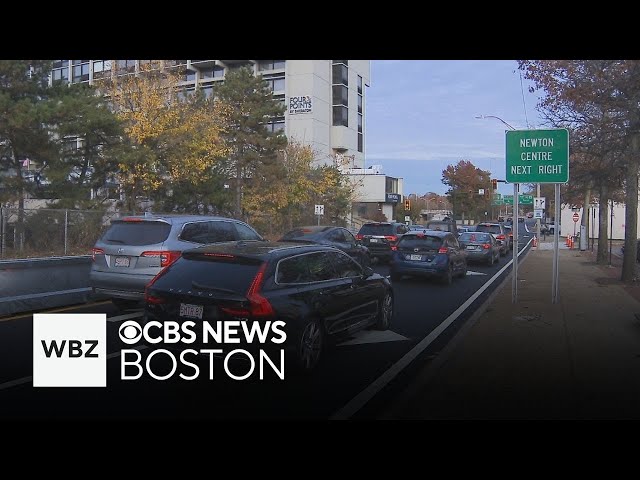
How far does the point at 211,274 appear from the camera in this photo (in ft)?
23.8

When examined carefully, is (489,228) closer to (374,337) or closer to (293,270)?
(374,337)

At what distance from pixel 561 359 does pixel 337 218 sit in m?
42.9

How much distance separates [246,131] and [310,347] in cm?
3283

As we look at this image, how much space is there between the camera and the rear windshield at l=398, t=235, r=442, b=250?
17.2 meters

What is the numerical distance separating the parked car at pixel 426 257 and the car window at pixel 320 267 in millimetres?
8859

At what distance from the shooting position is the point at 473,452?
205 inches

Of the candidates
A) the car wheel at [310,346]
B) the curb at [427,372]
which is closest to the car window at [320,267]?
the car wheel at [310,346]

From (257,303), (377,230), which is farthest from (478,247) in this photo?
(257,303)

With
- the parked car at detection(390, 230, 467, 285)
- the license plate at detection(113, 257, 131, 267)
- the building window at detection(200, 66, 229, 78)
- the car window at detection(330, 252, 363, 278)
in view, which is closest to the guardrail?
the license plate at detection(113, 257, 131, 267)

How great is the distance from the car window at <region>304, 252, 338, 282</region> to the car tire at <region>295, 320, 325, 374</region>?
61 cm

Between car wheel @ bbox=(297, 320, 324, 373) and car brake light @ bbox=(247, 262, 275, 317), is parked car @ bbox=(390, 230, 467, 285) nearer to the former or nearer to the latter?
car wheel @ bbox=(297, 320, 324, 373)

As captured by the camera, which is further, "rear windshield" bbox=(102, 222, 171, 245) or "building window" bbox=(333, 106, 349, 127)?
"building window" bbox=(333, 106, 349, 127)

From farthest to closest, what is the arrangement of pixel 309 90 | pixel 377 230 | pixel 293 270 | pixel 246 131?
pixel 309 90
pixel 246 131
pixel 377 230
pixel 293 270
